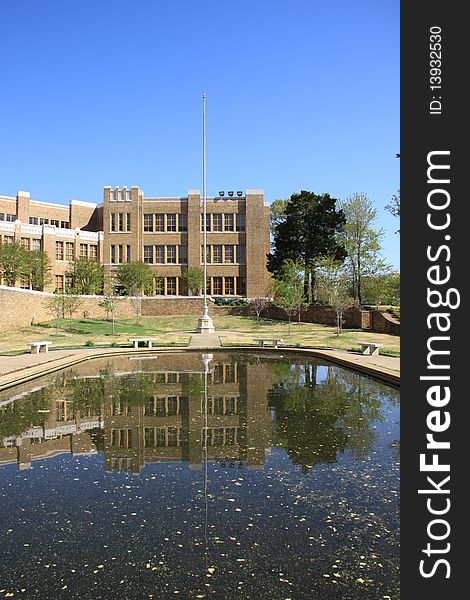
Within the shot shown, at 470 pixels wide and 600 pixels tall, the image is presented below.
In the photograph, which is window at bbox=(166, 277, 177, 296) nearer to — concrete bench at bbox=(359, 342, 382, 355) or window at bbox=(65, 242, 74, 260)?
window at bbox=(65, 242, 74, 260)

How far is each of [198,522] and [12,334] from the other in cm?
3012

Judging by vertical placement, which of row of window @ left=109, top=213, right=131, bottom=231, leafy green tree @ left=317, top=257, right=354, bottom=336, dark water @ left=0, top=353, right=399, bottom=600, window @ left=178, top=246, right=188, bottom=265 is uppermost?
row of window @ left=109, top=213, right=131, bottom=231

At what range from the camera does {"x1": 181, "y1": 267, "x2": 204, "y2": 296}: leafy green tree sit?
54594mm

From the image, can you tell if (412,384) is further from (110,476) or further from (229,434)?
(229,434)

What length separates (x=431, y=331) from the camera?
13.7 ft

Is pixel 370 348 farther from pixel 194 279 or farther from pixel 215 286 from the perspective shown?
pixel 215 286

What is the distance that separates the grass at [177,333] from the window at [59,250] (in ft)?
50.5

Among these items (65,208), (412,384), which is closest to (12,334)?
(412,384)

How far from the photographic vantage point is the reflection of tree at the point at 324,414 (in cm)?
738

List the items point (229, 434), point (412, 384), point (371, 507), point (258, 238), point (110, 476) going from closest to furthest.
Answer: point (412, 384), point (371, 507), point (110, 476), point (229, 434), point (258, 238)

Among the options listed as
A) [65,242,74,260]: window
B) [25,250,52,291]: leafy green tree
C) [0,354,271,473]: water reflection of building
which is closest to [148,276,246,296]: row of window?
[65,242,74,260]: window

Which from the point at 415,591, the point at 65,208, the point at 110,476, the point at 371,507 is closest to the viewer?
the point at 415,591

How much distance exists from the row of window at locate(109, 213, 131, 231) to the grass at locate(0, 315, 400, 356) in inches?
697

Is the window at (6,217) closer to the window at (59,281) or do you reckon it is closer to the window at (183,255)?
the window at (59,281)
